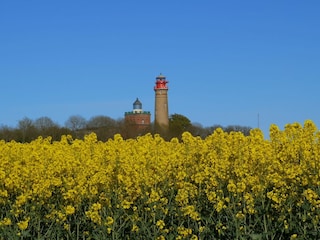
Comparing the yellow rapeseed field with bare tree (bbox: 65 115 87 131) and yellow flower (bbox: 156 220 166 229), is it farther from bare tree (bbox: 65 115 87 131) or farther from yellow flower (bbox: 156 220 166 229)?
bare tree (bbox: 65 115 87 131)

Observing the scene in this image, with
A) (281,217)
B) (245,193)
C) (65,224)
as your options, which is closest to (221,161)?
(245,193)

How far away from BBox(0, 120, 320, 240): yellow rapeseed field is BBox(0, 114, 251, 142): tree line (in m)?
17.9

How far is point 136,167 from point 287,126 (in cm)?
208

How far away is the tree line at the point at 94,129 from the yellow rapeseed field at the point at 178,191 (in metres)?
17.9

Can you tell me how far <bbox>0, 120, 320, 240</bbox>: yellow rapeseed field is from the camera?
225 inches

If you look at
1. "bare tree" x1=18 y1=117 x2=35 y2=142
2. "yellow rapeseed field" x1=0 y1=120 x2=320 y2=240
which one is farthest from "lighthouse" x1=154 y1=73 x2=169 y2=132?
"yellow rapeseed field" x1=0 y1=120 x2=320 y2=240

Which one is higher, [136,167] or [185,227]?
[136,167]

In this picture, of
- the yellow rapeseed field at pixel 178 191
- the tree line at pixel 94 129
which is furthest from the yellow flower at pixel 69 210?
the tree line at pixel 94 129

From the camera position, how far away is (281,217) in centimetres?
554

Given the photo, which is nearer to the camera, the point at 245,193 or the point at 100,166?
the point at 245,193

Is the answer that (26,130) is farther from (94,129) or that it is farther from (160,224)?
(160,224)

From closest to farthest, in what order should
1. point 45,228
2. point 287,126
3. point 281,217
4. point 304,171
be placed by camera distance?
point 281,217 < point 304,171 < point 45,228 < point 287,126

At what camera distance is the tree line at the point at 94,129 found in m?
36.6

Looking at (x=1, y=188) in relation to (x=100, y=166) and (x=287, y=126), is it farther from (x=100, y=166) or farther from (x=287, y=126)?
(x=287, y=126)
